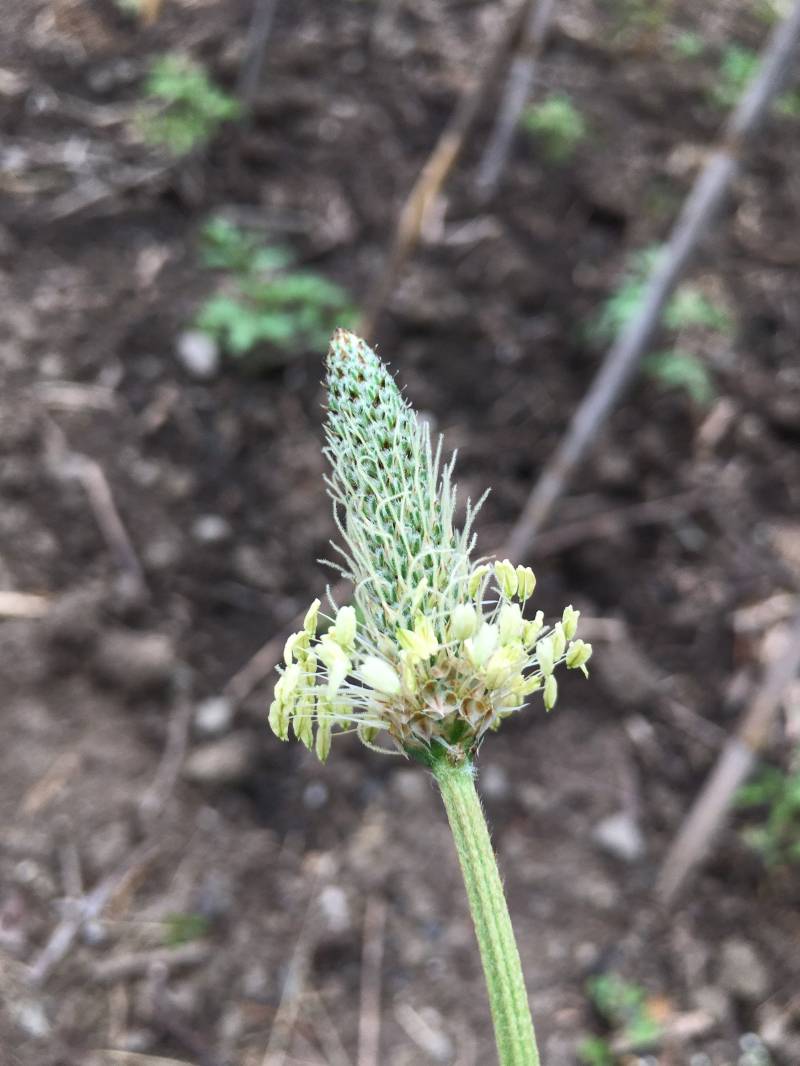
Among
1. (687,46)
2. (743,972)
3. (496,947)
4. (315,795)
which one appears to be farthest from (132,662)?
(687,46)

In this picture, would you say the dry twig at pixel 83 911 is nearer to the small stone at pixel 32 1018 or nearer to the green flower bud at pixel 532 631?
the small stone at pixel 32 1018

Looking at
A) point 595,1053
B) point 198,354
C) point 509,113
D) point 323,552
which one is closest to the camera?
point 595,1053

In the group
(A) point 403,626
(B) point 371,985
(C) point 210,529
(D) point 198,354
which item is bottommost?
(B) point 371,985

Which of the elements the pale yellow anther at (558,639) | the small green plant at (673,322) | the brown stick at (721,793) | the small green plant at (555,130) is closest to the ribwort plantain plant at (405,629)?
the pale yellow anther at (558,639)

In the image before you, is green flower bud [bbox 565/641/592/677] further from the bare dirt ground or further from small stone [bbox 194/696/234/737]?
small stone [bbox 194/696/234/737]

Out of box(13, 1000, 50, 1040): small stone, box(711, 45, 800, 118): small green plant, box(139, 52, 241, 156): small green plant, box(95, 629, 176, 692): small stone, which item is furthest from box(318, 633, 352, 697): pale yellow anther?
box(711, 45, 800, 118): small green plant

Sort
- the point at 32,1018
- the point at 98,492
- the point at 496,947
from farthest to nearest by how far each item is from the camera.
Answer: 1. the point at 98,492
2. the point at 32,1018
3. the point at 496,947

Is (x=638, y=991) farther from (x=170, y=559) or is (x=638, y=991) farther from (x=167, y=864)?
(x=170, y=559)

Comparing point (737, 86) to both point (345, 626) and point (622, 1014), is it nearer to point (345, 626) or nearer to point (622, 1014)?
point (622, 1014)
